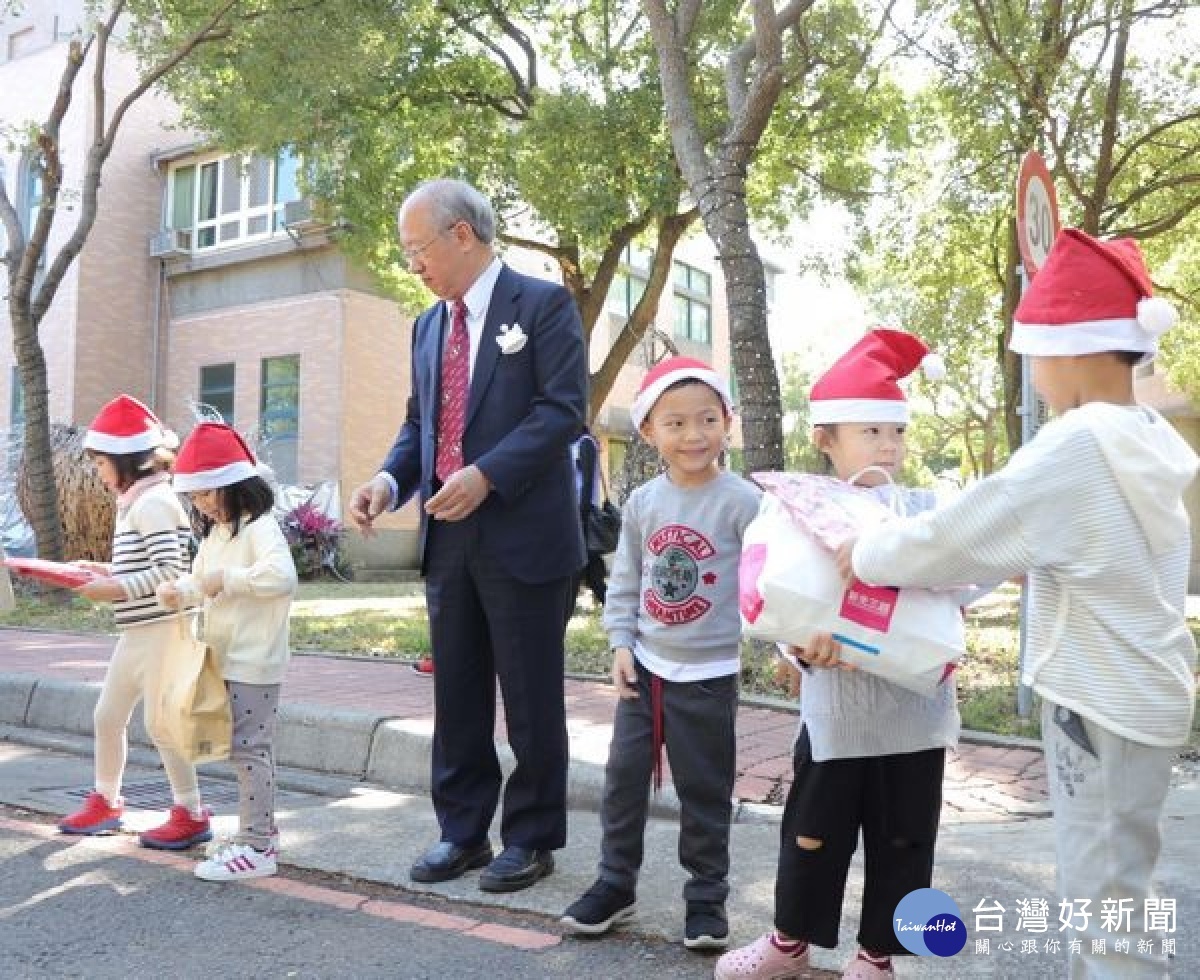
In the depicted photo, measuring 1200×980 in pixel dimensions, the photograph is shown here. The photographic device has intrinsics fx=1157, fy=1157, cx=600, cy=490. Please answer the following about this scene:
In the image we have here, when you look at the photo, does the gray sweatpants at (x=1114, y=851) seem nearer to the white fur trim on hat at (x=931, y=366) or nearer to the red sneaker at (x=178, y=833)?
the white fur trim on hat at (x=931, y=366)

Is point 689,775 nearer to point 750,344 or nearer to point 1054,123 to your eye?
point 750,344

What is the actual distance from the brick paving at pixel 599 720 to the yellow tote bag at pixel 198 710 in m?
1.67

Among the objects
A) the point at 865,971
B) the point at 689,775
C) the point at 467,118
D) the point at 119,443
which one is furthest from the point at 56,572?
the point at 467,118

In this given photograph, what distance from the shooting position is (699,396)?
10.4 feet

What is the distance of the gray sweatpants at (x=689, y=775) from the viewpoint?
3.09 meters

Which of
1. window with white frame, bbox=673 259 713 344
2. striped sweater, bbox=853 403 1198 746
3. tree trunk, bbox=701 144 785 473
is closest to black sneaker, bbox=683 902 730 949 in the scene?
striped sweater, bbox=853 403 1198 746

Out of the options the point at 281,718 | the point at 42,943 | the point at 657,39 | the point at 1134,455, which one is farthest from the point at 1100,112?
the point at 42,943

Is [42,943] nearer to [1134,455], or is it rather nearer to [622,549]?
[622,549]

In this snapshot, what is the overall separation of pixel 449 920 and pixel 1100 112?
11.6 metres

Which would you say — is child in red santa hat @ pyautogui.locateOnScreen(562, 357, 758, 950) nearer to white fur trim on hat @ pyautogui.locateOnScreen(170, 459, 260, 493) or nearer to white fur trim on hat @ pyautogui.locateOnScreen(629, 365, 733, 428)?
white fur trim on hat @ pyautogui.locateOnScreen(629, 365, 733, 428)

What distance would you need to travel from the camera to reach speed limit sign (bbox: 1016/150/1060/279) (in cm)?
504

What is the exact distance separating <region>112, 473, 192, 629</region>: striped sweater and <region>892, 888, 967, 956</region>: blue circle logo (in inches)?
106

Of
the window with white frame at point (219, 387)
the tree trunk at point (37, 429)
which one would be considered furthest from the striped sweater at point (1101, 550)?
the window with white frame at point (219, 387)

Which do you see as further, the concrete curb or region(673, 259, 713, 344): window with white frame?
region(673, 259, 713, 344): window with white frame
